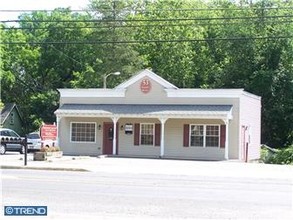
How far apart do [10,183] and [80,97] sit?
943 inches

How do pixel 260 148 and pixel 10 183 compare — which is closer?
pixel 10 183

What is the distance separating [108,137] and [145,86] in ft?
14.2

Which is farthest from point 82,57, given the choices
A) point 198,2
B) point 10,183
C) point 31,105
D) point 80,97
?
point 10,183

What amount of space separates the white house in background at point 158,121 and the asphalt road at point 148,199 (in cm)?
1813

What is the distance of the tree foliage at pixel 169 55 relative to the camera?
171 feet

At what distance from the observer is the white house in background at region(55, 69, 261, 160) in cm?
3619

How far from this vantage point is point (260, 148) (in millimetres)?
43188

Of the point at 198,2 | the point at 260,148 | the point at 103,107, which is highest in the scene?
the point at 198,2

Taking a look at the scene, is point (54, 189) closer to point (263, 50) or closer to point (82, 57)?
point (263, 50)

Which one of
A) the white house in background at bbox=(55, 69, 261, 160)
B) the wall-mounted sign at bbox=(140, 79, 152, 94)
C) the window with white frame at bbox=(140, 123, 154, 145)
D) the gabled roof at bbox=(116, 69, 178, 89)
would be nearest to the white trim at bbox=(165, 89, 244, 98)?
the white house in background at bbox=(55, 69, 261, 160)

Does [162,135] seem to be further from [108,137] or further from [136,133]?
[108,137]

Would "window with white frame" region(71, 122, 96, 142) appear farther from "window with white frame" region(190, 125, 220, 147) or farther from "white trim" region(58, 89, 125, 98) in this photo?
"window with white frame" region(190, 125, 220, 147)

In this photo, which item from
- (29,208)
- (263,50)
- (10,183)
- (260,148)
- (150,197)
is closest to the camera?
(29,208)

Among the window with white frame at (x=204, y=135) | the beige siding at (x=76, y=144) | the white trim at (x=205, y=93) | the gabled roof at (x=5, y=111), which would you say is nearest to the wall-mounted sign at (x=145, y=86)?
the white trim at (x=205, y=93)
